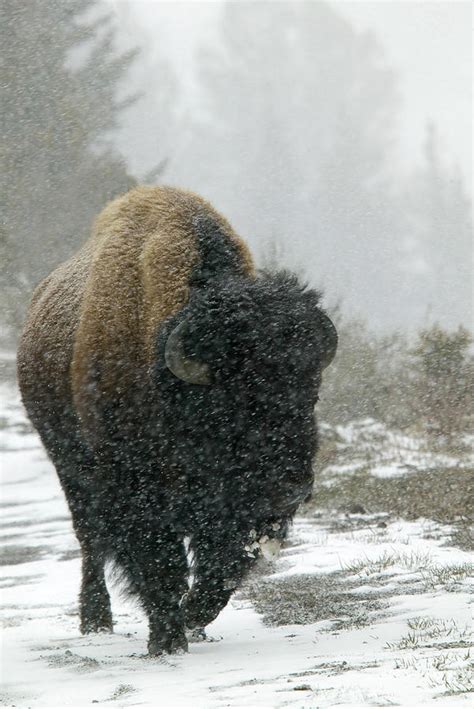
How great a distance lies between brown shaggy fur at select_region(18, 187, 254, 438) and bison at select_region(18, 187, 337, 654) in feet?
0.03

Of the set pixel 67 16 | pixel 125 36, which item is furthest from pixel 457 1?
pixel 67 16

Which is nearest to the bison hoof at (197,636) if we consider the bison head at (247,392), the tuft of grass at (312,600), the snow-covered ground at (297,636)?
the snow-covered ground at (297,636)

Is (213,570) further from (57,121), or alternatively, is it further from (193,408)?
(57,121)

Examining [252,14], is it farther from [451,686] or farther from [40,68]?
[451,686]

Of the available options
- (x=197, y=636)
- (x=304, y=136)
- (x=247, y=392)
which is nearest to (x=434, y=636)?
(x=247, y=392)

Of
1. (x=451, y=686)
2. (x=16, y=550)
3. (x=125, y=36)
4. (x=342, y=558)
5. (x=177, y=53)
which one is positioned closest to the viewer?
(x=451, y=686)

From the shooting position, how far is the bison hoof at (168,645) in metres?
4.17

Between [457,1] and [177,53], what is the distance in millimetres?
8851

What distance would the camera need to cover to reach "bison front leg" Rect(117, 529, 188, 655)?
13.7 feet

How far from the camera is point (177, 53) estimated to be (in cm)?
2592

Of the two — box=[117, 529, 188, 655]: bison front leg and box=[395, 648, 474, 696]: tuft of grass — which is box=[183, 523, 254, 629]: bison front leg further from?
box=[395, 648, 474, 696]: tuft of grass

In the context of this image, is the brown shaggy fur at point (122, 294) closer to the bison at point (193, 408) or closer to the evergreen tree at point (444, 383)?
the bison at point (193, 408)

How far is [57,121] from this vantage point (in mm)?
20672

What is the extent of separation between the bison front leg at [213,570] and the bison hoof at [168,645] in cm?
8
